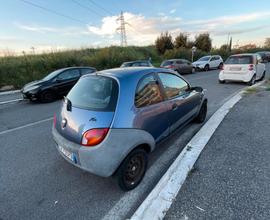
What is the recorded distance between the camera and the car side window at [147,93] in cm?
259

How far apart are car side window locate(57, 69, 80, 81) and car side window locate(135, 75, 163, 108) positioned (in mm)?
7133

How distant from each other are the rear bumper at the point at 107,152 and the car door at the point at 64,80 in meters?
7.07

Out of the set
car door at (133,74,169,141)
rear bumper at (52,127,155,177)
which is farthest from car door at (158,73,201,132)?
rear bumper at (52,127,155,177)

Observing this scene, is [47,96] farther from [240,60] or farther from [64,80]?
[240,60]

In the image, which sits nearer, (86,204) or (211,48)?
(86,204)

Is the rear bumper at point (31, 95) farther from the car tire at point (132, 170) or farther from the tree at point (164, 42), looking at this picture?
the tree at point (164, 42)

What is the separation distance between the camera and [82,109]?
2.54 meters

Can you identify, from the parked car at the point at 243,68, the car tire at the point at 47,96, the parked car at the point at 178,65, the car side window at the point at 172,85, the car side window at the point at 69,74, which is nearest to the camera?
the car side window at the point at 172,85

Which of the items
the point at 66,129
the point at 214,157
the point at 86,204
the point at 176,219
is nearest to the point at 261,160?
the point at 214,157

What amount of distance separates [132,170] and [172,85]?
5.72 feet

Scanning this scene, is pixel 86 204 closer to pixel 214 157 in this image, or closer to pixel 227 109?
pixel 214 157

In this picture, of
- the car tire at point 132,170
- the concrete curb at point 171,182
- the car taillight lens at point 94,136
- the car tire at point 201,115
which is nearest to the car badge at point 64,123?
the car taillight lens at point 94,136

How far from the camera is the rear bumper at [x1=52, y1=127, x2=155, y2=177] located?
2199 mm

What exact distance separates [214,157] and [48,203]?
2616 mm
